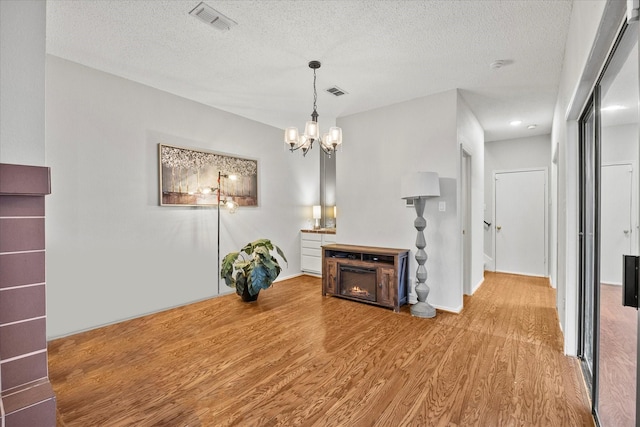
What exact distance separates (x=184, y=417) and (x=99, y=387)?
0.76 metres

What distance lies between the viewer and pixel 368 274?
3771 mm

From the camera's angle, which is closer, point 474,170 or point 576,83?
point 576,83

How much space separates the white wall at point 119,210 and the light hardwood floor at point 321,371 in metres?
0.36

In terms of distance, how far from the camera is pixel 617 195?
56.6 inches

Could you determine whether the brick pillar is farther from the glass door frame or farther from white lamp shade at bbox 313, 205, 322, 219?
white lamp shade at bbox 313, 205, 322, 219

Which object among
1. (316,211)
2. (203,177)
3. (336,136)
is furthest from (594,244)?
(316,211)

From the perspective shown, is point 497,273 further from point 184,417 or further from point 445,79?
point 184,417

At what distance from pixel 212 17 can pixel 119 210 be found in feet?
7.17

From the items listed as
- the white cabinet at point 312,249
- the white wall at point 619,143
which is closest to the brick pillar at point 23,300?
the white wall at point 619,143

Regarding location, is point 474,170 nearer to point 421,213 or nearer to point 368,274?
point 421,213

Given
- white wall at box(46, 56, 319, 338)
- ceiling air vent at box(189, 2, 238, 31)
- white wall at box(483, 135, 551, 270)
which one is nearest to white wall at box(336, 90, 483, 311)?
white wall at box(483, 135, 551, 270)

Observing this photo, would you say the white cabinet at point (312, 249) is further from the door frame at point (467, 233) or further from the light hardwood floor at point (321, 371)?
the door frame at point (467, 233)

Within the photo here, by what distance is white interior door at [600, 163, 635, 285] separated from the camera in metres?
1.26

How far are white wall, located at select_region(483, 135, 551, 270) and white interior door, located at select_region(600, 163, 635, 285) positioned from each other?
14.3 feet
